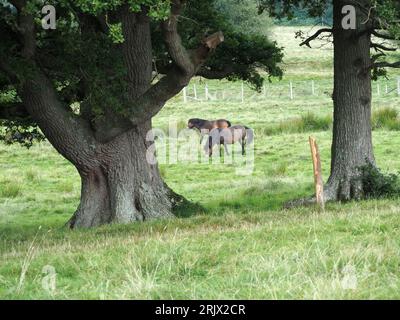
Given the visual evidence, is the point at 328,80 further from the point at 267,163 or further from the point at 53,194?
the point at 53,194

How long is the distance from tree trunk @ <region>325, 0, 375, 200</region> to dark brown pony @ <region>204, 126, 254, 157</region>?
11396mm

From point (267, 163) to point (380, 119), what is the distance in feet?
28.9

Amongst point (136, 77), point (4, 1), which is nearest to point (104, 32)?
point (136, 77)

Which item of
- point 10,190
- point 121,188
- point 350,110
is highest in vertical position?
point 350,110

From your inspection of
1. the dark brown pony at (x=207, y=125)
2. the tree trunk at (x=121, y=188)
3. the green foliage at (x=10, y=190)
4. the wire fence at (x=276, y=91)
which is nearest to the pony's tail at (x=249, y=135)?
the dark brown pony at (x=207, y=125)

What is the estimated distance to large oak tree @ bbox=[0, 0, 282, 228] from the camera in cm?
1415

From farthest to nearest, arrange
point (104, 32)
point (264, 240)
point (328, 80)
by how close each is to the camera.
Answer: point (328, 80), point (104, 32), point (264, 240)

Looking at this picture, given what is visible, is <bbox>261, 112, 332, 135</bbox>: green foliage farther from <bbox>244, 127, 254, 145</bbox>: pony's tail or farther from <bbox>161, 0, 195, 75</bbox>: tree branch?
<bbox>161, 0, 195, 75</bbox>: tree branch

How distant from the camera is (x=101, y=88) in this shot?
14.3 meters

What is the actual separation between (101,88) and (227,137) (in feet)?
48.5

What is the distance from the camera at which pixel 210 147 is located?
28.4m

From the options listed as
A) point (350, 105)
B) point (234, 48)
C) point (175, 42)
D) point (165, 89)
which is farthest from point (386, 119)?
point (175, 42)

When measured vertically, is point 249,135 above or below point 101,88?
below

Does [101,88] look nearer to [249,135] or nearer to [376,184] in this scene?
[376,184]
